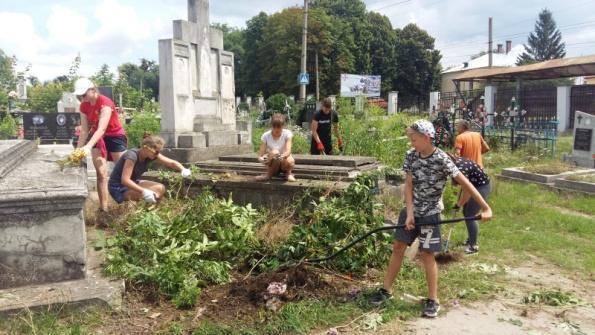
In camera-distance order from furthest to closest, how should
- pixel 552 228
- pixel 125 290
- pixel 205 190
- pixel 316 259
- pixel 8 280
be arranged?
pixel 552 228
pixel 205 190
pixel 316 259
pixel 125 290
pixel 8 280

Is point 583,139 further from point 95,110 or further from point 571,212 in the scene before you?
point 95,110

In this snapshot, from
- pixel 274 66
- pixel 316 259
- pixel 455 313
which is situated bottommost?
pixel 455 313

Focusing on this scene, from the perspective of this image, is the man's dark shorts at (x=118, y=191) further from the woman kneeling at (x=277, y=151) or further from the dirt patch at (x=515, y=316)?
the dirt patch at (x=515, y=316)

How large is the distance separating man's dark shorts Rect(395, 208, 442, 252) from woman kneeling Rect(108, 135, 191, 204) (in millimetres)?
2447

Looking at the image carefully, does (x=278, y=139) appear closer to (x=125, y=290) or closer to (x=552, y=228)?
(x=125, y=290)

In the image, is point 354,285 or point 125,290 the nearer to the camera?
point 125,290

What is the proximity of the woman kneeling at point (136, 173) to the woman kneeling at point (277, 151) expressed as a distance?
996mm

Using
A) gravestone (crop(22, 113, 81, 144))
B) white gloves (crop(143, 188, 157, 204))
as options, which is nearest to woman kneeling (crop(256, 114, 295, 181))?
white gloves (crop(143, 188, 157, 204))

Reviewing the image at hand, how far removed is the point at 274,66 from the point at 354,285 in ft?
149

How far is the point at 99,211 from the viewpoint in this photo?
5.73 meters

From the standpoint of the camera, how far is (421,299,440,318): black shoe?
3.84 m

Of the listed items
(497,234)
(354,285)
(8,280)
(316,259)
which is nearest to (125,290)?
(8,280)

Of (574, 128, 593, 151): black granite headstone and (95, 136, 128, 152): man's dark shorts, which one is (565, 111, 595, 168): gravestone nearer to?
(574, 128, 593, 151): black granite headstone

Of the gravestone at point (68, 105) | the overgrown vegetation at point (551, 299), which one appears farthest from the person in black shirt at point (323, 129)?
the gravestone at point (68, 105)
